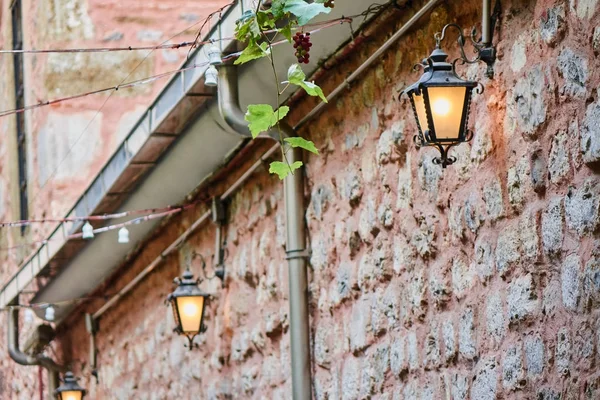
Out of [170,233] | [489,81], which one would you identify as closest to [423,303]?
[489,81]

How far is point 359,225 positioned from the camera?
6.11 metres

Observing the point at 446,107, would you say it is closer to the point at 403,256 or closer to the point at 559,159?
the point at 559,159

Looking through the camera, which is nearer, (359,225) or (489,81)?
(489,81)

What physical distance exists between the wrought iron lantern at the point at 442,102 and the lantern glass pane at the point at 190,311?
3490mm

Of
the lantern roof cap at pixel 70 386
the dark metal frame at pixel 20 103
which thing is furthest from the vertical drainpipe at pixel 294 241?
the dark metal frame at pixel 20 103

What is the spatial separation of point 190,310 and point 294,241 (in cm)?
146

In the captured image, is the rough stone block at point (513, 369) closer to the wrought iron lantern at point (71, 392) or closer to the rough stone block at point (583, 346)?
the rough stone block at point (583, 346)

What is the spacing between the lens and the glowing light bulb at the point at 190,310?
7.98 metres

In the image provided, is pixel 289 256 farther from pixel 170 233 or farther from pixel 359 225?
pixel 170 233

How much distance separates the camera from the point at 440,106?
185 inches

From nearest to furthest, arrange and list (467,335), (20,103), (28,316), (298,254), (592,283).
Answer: (592,283)
(467,335)
(298,254)
(28,316)
(20,103)

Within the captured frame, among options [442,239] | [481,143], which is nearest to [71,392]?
[442,239]

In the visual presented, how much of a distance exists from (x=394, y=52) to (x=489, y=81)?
0.95 metres

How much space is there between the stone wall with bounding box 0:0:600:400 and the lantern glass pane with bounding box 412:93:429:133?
28 centimetres
